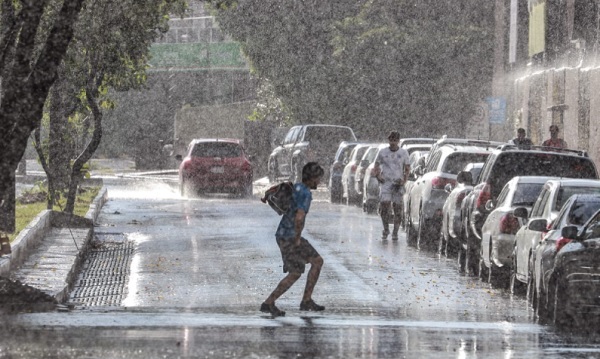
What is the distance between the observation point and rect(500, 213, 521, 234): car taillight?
60.7 feet

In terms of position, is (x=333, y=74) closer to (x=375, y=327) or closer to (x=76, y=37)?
(x=76, y=37)

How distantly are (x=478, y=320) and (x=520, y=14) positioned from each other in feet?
127

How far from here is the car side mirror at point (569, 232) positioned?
14.3 metres

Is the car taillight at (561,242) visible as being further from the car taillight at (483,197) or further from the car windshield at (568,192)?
the car taillight at (483,197)

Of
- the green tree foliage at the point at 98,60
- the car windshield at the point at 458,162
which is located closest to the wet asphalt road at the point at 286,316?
the car windshield at the point at 458,162

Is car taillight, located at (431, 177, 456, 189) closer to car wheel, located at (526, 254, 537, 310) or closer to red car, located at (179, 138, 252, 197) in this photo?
car wheel, located at (526, 254, 537, 310)

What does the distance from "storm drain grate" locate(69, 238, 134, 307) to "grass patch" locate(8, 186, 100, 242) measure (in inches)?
52.5

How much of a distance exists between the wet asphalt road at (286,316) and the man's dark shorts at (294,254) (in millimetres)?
455

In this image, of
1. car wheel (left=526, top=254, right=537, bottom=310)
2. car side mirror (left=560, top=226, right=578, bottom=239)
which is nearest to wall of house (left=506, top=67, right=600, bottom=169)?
car wheel (left=526, top=254, right=537, bottom=310)

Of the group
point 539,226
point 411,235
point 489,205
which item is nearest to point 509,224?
point 489,205

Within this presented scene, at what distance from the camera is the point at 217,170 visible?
42375 millimetres

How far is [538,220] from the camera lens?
15695 mm

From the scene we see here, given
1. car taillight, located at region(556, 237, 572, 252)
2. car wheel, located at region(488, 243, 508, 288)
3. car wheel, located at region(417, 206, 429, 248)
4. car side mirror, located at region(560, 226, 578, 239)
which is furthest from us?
car wheel, located at region(417, 206, 429, 248)

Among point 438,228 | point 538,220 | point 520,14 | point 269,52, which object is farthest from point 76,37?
point 269,52
